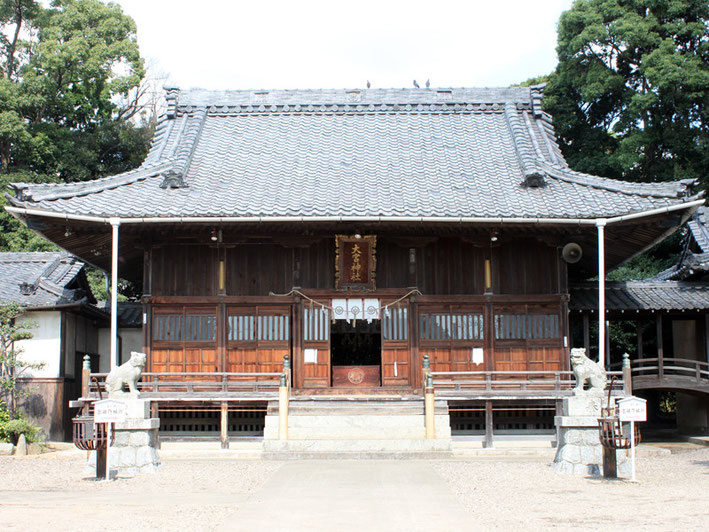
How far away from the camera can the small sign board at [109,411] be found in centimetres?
1312

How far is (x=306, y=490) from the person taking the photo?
1195 centimetres

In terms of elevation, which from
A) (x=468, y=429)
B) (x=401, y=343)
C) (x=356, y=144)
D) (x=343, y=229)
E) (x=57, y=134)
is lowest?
(x=468, y=429)

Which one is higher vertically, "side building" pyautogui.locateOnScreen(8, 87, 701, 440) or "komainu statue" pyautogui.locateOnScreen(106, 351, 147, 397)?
"side building" pyautogui.locateOnScreen(8, 87, 701, 440)

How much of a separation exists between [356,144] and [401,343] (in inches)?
257

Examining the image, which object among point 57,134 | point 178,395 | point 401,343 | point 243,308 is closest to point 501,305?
point 401,343

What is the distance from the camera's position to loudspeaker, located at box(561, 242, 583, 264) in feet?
68.0

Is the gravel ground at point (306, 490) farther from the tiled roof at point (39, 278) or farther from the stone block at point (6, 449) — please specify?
the tiled roof at point (39, 278)

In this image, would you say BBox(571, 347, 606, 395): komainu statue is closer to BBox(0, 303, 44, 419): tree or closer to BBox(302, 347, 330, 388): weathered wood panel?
BBox(302, 347, 330, 388): weathered wood panel

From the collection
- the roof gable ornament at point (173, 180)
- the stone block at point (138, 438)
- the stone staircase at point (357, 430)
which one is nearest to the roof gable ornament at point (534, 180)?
the stone staircase at point (357, 430)

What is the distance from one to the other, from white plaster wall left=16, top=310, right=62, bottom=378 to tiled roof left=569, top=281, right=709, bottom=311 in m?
14.0

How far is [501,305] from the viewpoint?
68.1 ft

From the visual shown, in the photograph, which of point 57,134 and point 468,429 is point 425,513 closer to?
point 468,429

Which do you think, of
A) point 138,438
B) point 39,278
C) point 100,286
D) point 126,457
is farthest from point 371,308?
point 100,286

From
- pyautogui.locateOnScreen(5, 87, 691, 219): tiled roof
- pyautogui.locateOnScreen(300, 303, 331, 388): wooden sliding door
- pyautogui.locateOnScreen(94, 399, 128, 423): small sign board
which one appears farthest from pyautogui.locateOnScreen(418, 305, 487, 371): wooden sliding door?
pyautogui.locateOnScreen(94, 399, 128, 423): small sign board
